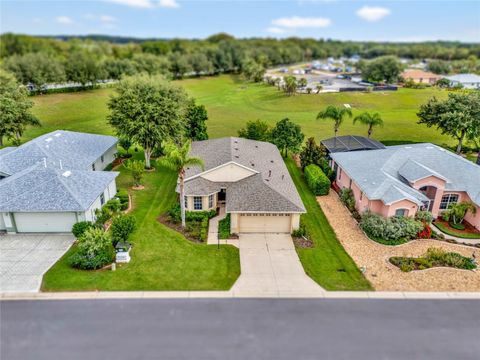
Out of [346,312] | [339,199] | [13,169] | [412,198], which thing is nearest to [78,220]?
[13,169]

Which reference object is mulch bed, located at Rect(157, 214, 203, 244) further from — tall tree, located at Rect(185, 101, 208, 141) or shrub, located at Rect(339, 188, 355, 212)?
tall tree, located at Rect(185, 101, 208, 141)

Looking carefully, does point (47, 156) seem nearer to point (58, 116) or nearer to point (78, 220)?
point (78, 220)

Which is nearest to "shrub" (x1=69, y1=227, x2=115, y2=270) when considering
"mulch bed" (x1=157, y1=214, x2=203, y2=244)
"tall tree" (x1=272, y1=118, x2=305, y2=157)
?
"mulch bed" (x1=157, y1=214, x2=203, y2=244)

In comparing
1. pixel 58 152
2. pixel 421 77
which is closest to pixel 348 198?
pixel 58 152

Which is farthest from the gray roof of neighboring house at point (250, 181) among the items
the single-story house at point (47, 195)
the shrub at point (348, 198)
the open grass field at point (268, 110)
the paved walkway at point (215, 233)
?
the open grass field at point (268, 110)

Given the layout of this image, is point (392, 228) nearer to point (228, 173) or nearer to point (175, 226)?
point (228, 173)
